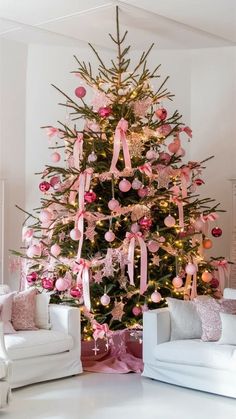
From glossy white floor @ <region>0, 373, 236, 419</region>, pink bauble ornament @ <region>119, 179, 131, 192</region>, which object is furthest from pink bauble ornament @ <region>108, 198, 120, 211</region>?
glossy white floor @ <region>0, 373, 236, 419</region>

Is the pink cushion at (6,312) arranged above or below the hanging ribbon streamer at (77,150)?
below

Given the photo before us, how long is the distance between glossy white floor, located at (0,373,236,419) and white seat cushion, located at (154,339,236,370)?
0.84 ft

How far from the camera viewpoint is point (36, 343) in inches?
223

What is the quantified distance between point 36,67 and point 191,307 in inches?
148

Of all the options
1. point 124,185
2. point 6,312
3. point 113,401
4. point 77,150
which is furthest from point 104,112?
point 113,401

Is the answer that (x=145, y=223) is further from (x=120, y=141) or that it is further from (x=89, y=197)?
(x=120, y=141)

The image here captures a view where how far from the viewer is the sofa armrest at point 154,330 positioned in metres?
5.84

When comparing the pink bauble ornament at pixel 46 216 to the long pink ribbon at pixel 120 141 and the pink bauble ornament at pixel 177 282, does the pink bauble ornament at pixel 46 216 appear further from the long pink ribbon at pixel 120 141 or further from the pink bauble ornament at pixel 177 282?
the pink bauble ornament at pixel 177 282

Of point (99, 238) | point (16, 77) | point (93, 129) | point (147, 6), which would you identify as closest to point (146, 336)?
point (99, 238)

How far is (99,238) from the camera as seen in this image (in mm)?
6422

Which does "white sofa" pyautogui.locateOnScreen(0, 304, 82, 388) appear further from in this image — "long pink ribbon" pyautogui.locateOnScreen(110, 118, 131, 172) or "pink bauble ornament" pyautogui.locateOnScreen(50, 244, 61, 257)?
"long pink ribbon" pyautogui.locateOnScreen(110, 118, 131, 172)

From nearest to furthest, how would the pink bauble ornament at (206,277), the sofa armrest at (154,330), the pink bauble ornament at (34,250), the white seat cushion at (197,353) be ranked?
the white seat cushion at (197,353) < the sofa armrest at (154,330) < the pink bauble ornament at (34,250) < the pink bauble ornament at (206,277)

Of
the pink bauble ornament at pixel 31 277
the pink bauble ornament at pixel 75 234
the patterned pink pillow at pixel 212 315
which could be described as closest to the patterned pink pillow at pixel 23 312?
the pink bauble ornament at pixel 31 277

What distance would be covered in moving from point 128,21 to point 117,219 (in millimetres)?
2236
